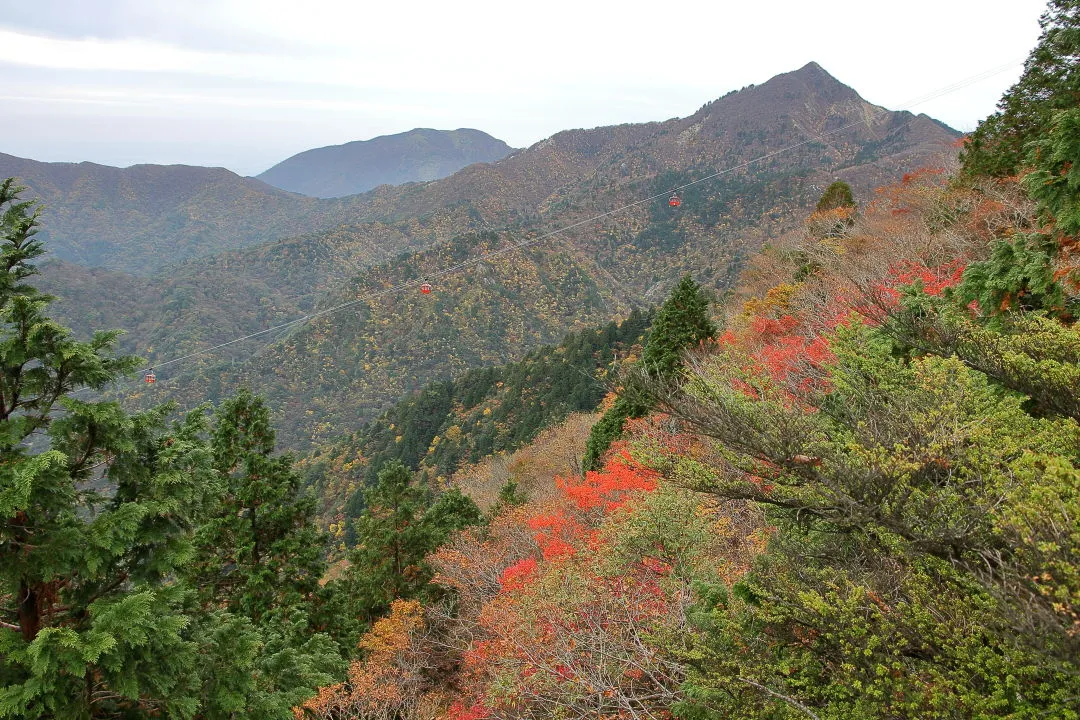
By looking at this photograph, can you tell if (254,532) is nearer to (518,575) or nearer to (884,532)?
(518,575)

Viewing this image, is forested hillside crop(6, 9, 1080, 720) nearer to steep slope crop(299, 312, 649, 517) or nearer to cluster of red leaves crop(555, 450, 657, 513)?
cluster of red leaves crop(555, 450, 657, 513)

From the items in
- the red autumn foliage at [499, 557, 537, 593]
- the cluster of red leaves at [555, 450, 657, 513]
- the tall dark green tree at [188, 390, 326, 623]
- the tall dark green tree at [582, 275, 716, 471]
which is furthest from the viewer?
the tall dark green tree at [582, 275, 716, 471]

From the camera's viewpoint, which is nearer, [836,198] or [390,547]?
[390,547]

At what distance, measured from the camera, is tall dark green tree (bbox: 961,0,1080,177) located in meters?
10.6

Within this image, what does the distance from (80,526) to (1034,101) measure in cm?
2032

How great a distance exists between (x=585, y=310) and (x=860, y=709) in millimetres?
157871

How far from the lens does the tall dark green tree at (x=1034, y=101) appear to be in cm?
1055

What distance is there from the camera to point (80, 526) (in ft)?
19.7

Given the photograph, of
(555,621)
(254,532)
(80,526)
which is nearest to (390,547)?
(254,532)

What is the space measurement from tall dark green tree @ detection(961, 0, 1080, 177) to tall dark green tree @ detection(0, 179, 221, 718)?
12925 millimetres

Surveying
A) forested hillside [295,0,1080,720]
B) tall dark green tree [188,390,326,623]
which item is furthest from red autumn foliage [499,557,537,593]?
tall dark green tree [188,390,326,623]

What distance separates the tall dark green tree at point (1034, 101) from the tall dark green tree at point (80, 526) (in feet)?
42.4

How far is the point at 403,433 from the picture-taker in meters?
77.7

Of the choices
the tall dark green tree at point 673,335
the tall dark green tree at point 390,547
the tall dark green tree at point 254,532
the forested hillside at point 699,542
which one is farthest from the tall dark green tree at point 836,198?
the tall dark green tree at point 254,532
